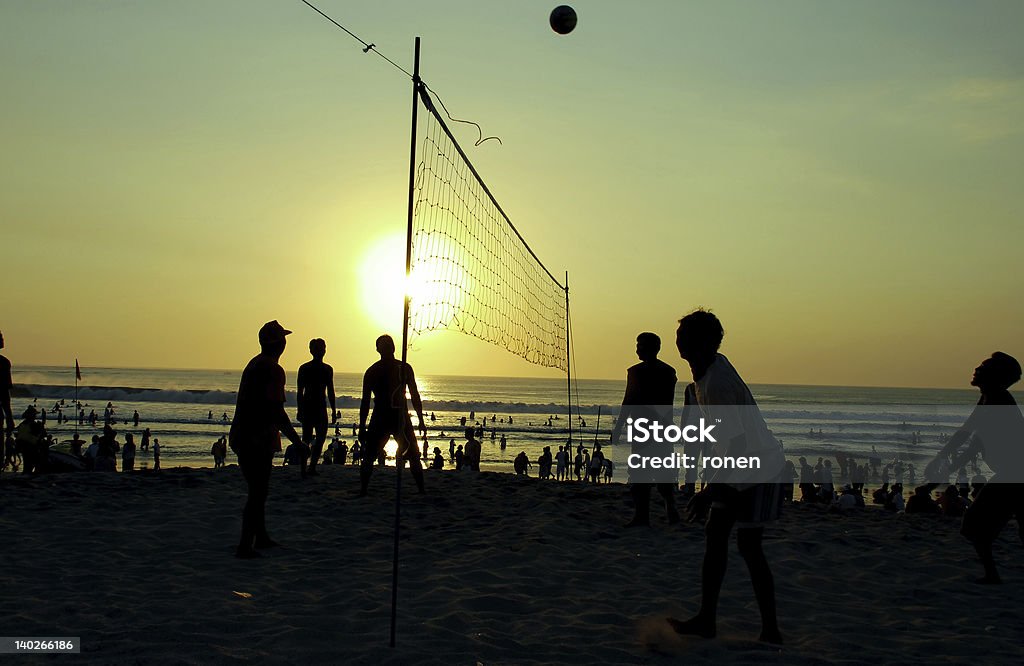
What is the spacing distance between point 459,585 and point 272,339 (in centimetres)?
222

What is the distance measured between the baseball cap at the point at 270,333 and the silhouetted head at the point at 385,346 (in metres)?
2.26

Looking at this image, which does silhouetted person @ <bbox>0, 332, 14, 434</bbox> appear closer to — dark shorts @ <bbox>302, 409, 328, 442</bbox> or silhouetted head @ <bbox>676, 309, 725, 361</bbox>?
dark shorts @ <bbox>302, 409, 328, 442</bbox>

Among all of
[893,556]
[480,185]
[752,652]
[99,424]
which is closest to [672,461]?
[893,556]

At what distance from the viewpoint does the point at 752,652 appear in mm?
3781

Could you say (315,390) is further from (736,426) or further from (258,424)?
(736,426)

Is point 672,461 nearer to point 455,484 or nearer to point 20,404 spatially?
point 455,484

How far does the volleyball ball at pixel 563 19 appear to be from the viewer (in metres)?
7.99

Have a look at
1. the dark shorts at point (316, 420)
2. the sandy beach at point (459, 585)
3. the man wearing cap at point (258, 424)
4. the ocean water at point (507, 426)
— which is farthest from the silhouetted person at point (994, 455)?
the ocean water at point (507, 426)

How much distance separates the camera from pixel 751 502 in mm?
3736

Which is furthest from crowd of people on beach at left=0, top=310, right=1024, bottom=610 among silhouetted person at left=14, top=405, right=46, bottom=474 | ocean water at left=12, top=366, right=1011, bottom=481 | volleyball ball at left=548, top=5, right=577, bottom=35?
ocean water at left=12, top=366, right=1011, bottom=481

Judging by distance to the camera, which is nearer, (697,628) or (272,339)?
(697,628)

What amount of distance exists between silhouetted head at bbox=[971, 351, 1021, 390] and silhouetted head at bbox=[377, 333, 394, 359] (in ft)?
16.9

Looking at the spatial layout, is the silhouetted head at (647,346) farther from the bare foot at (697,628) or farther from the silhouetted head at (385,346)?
the bare foot at (697,628)

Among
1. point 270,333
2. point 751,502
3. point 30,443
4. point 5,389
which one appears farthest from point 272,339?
point 30,443
